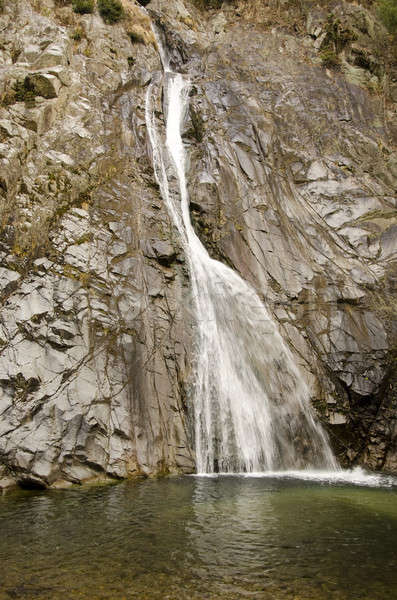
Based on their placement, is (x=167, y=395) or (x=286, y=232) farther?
(x=286, y=232)

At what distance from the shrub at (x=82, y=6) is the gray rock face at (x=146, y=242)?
458 millimetres

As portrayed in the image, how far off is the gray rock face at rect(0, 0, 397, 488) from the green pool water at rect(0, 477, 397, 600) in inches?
104

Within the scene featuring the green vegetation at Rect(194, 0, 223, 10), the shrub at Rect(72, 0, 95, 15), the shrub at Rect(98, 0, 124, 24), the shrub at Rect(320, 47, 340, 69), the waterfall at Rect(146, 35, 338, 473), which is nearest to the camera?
the waterfall at Rect(146, 35, 338, 473)

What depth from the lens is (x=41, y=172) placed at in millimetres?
16656

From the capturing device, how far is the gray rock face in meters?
12.3

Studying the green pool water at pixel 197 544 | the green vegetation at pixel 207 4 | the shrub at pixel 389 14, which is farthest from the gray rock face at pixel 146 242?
the green vegetation at pixel 207 4

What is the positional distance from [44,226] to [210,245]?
6.52m

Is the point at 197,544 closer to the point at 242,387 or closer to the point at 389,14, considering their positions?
the point at 242,387

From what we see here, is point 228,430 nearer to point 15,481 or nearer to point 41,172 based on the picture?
point 15,481

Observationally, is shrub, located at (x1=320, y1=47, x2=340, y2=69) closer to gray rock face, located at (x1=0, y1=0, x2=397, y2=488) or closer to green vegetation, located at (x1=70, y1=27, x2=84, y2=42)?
gray rock face, located at (x1=0, y1=0, x2=397, y2=488)

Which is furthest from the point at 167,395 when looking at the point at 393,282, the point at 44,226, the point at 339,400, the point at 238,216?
the point at 393,282

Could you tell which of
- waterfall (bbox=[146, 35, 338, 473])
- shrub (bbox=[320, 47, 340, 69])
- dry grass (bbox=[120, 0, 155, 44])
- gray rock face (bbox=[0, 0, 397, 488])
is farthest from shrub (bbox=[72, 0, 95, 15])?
waterfall (bbox=[146, 35, 338, 473])

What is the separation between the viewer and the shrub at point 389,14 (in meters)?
30.6

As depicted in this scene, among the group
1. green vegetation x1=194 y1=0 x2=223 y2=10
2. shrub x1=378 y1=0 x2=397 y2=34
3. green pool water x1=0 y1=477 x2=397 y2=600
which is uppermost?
green vegetation x1=194 y1=0 x2=223 y2=10
